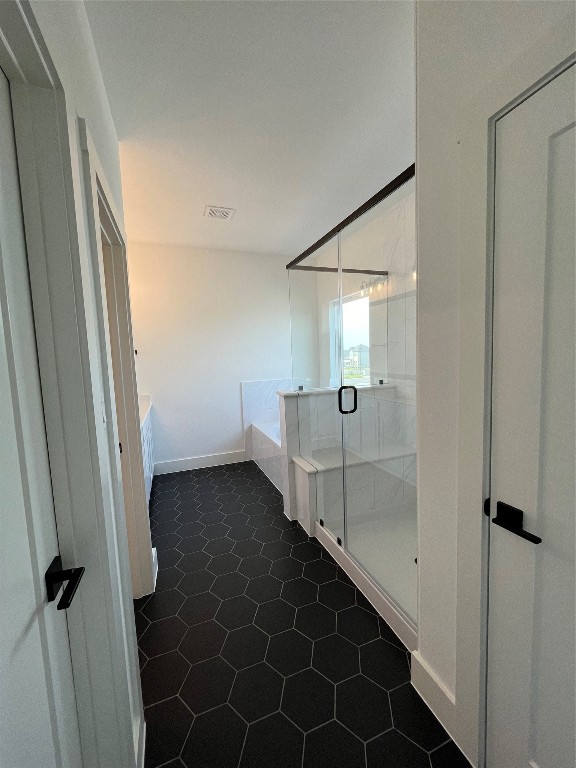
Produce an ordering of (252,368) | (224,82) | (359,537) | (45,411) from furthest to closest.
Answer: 1. (252,368)
2. (359,537)
3. (224,82)
4. (45,411)

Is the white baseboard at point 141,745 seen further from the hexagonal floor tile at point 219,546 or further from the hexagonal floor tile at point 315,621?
the hexagonal floor tile at point 219,546

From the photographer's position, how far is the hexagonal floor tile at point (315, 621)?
→ 165 cm

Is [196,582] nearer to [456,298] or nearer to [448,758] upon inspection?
[448,758]

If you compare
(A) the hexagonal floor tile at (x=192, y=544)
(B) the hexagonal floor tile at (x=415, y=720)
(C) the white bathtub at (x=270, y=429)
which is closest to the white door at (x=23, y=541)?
(B) the hexagonal floor tile at (x=415, y=720)

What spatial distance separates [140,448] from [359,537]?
5.38ft

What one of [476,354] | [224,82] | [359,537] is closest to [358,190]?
[224,82]

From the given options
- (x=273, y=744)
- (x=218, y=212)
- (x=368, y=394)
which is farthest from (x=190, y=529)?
(x=218, y=212)

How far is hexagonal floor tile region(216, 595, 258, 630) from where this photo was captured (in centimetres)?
173

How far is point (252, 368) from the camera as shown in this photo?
13.8 feet

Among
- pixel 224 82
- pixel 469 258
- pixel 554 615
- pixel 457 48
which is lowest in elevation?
pixel 554 615

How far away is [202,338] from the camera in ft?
13.0

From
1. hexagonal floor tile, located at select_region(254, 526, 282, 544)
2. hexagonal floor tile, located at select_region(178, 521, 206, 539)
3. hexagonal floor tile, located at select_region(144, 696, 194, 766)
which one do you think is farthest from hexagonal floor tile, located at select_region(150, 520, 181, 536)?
hexagonal floor tile, located at select_region(144, 696, 194, 766)

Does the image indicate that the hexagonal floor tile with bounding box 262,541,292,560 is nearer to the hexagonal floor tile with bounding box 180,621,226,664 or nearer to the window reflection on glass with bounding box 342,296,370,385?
the hexagonal floor tile with bounding box 180,621,226,664

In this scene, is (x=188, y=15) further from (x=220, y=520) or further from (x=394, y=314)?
(x=220, y=520)
